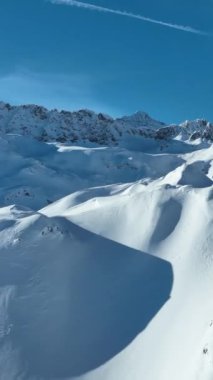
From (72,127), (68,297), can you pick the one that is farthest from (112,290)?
(72,127)

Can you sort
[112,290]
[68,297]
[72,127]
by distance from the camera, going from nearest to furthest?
[68,297] → [112,290] → [72,127]

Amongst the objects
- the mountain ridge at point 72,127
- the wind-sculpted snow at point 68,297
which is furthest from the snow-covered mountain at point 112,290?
the mountain ridge at point 72,127

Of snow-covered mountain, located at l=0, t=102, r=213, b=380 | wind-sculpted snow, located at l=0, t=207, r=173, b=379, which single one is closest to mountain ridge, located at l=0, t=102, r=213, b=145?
snow-covered mountain, located at l=0, t=102, r=213, b=380

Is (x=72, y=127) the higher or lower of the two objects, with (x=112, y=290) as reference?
higher

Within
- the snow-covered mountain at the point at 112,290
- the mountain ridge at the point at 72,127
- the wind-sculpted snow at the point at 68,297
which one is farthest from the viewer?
the mountain ridge at the point at 72,127

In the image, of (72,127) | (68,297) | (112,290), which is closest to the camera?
(68,297)

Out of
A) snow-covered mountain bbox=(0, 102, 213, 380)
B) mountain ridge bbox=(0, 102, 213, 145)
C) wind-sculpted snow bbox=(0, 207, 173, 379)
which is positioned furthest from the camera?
A: mountain ridge bbox=(0, 102, 213, 145)

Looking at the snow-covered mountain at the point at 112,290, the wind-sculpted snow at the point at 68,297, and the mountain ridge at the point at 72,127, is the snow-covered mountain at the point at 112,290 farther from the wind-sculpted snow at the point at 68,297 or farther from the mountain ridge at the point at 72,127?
the mountain ridge at the point at 72,127

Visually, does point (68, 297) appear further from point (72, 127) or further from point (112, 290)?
point (72, 127)

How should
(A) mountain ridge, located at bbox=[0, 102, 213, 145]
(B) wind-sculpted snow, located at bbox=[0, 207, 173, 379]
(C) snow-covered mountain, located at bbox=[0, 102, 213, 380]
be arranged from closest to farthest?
1. (C) snow-covered mountain, located at bbox=[0, 102, 213, 380]
2. (B) wind-sculpted snow, located at bbox=[0, 207, 173, 379]
3. (A) mountain ridge, located at bbox=[0, 102, 213, 145]

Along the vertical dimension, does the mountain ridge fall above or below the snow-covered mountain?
above

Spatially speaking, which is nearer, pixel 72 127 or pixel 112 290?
pixel 112 290

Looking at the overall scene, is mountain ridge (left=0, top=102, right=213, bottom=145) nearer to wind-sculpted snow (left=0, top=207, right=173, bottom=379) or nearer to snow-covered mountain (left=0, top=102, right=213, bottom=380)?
snow-covered mountain (left=0, top=102, right=213, bottom=380)

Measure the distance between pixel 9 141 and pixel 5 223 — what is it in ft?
185
